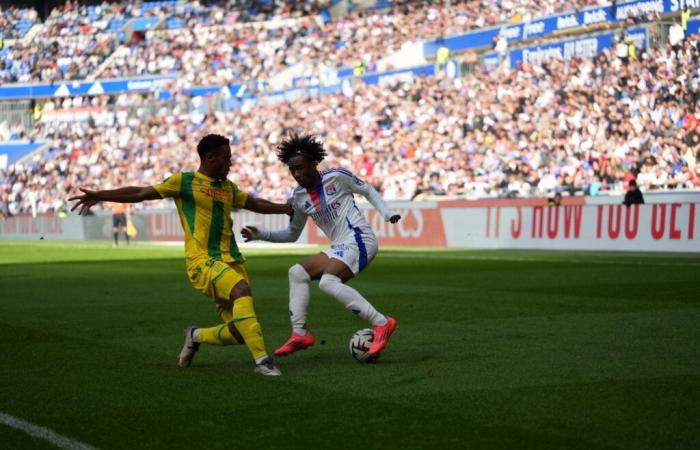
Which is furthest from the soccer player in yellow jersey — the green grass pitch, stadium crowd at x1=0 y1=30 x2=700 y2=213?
stadium crowd at x1=0 y1=30 x2=700 y2=213

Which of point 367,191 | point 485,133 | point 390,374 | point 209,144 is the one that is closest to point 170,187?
point 209,144

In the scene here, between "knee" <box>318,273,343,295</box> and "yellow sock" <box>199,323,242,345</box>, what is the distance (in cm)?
85

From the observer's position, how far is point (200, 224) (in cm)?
871

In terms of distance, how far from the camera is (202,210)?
28.5 ft

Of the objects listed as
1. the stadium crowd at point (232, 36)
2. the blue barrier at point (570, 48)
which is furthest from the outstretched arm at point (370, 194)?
the stadium crowd at point (232, 36)

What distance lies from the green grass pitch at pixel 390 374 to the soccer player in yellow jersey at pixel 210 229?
0.33 metres

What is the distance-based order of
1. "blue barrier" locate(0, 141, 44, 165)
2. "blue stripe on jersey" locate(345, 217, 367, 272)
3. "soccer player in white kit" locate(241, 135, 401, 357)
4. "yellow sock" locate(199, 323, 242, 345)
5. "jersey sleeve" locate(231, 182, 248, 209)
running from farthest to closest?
"blue barrier" locate(0, 141, 44, 165)
"blue stripe on jersey" locate(345, 217, 367, 272)
"soccer player in white kit" locate(241, 135, 401, 357)
"jersey sleeve" locate(231, 182, 248, 209)
"yellow sock" locate(199, 323, 242, 345)

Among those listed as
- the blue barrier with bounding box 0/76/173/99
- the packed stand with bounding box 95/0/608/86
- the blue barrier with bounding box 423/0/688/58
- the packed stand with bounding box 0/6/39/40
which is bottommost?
the blue barrier with bounding box 0/76/173/99

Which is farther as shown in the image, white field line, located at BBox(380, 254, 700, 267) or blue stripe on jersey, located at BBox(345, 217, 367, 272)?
white field line, located at BBox(380, 254, 700, 267)

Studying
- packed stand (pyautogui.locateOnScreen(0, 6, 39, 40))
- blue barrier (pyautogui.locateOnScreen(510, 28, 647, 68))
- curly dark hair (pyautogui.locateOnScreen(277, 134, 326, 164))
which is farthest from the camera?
packed stand (pyautogui.locateOnScreen(0, 6, 39, 40))

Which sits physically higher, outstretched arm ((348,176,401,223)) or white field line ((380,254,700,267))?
outstretched arm ((348,176,401,223))

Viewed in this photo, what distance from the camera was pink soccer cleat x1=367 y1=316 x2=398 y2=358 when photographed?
28.8 feet

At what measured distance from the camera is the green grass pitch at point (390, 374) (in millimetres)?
6055

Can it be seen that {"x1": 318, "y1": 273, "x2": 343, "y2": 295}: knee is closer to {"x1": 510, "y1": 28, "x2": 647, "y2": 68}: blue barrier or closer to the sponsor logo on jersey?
the sponsor logo on jersey
